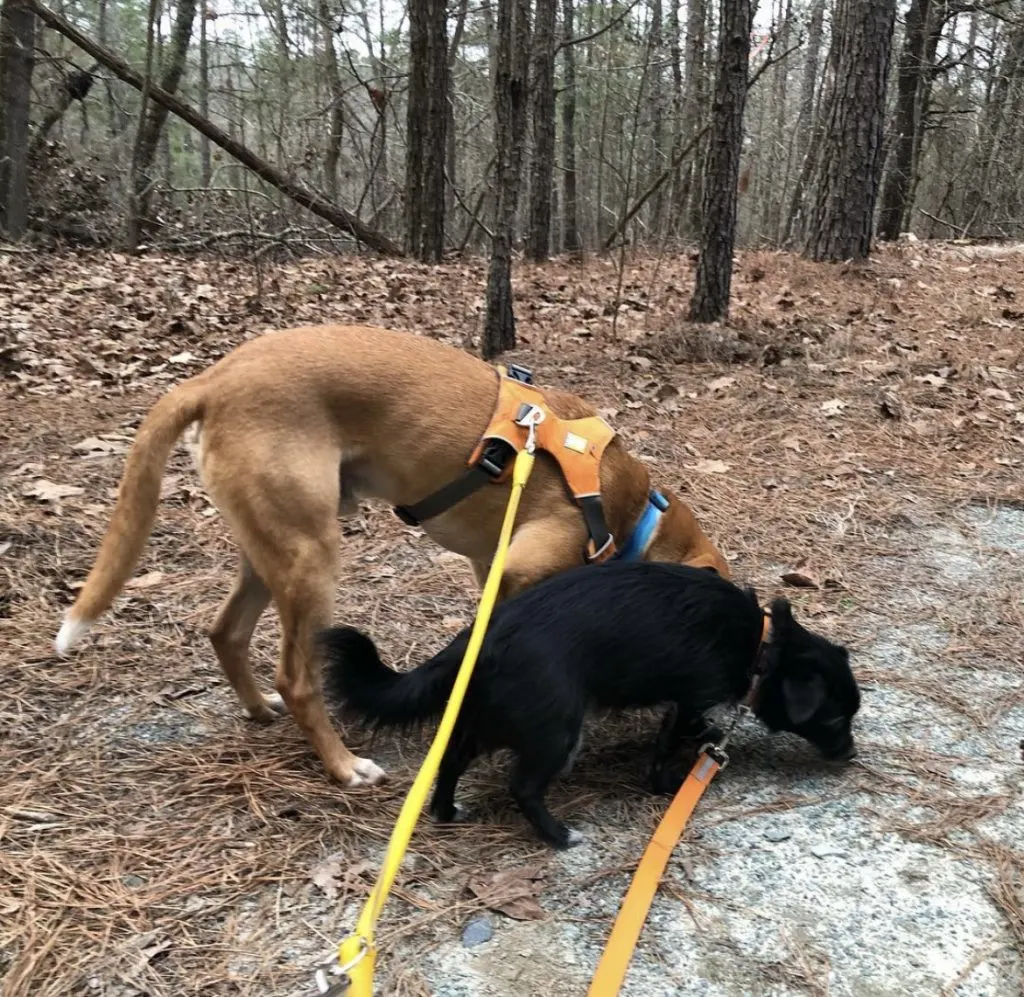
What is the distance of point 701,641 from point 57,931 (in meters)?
1.85

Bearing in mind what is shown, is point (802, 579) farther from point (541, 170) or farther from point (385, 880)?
point (541, 170)

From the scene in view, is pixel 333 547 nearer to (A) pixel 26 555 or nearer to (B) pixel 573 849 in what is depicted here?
(B) pixel 573 849

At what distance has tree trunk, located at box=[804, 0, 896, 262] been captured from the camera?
9.85 meters

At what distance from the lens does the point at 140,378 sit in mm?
6758

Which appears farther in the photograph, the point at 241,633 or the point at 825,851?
the point at 241,633

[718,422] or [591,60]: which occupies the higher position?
[591,60]

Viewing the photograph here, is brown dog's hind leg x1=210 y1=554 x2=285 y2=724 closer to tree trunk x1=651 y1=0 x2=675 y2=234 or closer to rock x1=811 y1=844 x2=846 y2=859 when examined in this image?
rock x1=811 y1=844 x2=846 y2=859

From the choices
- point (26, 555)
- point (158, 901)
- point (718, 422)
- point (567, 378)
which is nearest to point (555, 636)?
point (158, 901)

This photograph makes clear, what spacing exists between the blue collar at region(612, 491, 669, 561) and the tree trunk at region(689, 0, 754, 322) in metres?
5.01

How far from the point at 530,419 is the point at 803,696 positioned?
126 cm

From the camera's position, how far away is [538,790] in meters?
2.50

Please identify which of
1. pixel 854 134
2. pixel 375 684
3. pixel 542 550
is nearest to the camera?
pixel 375 684

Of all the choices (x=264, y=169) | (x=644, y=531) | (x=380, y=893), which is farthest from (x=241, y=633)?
(x=264, y=169)

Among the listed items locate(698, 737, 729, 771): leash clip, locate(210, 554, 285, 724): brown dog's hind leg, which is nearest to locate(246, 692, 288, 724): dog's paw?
locate(210, 554, 285, 724): brown dog's hind leg
